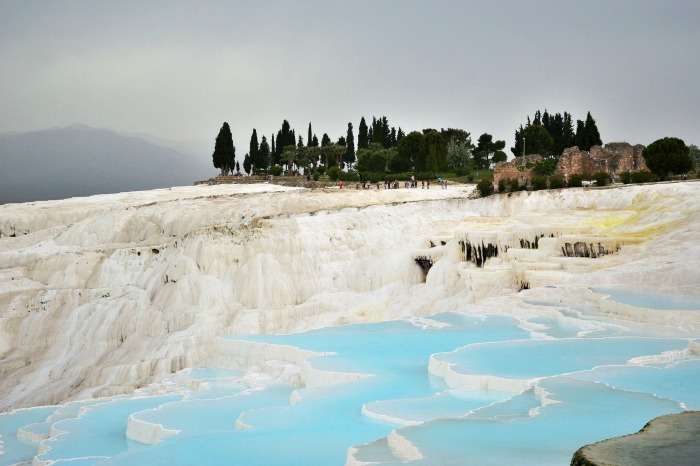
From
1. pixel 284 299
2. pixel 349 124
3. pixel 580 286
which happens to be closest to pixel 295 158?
pixel 349 124

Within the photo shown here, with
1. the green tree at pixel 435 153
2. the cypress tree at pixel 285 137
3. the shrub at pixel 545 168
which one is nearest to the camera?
the shrub at pixel 545 168

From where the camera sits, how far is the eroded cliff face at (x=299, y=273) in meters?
17.6

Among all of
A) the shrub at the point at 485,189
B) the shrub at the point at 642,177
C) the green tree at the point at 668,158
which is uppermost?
the green tree at the point at 668,158

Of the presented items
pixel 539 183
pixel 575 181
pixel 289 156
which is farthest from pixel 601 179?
pixel 289 156

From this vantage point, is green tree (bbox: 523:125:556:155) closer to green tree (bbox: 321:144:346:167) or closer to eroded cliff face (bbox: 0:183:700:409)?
green tree (bbox: 321:144:346:167)

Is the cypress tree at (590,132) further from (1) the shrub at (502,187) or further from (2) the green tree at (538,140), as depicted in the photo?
(1) the shrub at (502,187)

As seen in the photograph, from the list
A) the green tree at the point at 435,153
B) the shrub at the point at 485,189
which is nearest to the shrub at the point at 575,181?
the shrub at the point at 485,189

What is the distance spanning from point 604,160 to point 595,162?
91 cm

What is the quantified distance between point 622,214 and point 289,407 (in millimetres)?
14112

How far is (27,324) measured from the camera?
67.5ft

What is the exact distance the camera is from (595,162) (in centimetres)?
3388

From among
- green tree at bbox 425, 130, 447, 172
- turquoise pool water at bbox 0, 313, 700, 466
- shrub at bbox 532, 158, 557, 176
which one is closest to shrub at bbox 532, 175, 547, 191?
shrub at bbox 532, 158, 557, 176

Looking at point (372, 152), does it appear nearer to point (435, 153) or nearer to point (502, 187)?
point (435, 153)

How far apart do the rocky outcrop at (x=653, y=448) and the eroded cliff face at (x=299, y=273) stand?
386 inches
